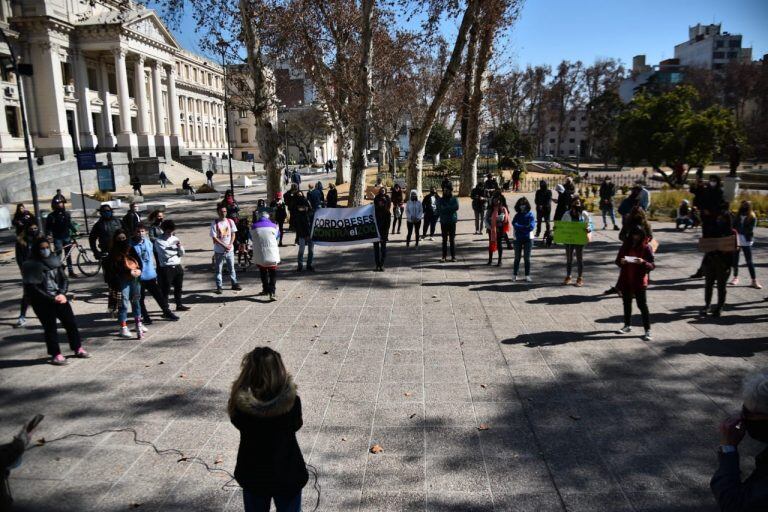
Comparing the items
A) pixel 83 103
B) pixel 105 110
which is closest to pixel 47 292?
pixel 83 103

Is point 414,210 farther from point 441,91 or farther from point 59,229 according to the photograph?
point 59,229

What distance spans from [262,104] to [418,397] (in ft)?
53.1

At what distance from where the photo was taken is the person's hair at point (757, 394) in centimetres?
234

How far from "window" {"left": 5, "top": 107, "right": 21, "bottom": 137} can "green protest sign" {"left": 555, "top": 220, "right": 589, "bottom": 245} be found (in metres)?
47.8

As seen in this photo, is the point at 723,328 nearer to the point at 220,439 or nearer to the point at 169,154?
the point at 220,439

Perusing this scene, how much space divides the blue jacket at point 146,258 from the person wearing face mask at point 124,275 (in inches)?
5.3

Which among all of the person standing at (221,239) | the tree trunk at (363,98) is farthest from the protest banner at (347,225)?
the tree trunk at (363,98)

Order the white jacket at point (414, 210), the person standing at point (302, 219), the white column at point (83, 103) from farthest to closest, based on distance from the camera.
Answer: the white column at point (83, 103) → the white jacket at point (414, 210) → the person standing at point (302, 219)

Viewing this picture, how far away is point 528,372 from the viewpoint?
6617mm

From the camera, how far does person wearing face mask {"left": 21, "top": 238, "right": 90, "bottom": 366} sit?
691 cm

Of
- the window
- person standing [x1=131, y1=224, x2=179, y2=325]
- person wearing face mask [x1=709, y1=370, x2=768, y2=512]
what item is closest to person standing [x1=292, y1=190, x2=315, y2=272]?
person standing [x1=131, y1=224, x2=179, y2=325]

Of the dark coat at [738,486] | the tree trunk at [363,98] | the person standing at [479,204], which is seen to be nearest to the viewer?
the dark coat at [738,486]

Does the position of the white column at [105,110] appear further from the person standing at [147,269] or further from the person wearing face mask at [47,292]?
the person wearing face mask at [47,292]

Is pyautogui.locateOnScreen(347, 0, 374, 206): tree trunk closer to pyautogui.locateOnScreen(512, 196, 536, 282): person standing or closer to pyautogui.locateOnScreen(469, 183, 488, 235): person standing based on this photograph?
pyautogui.locateOnScreen(469, 183, 488, 235): person standing
